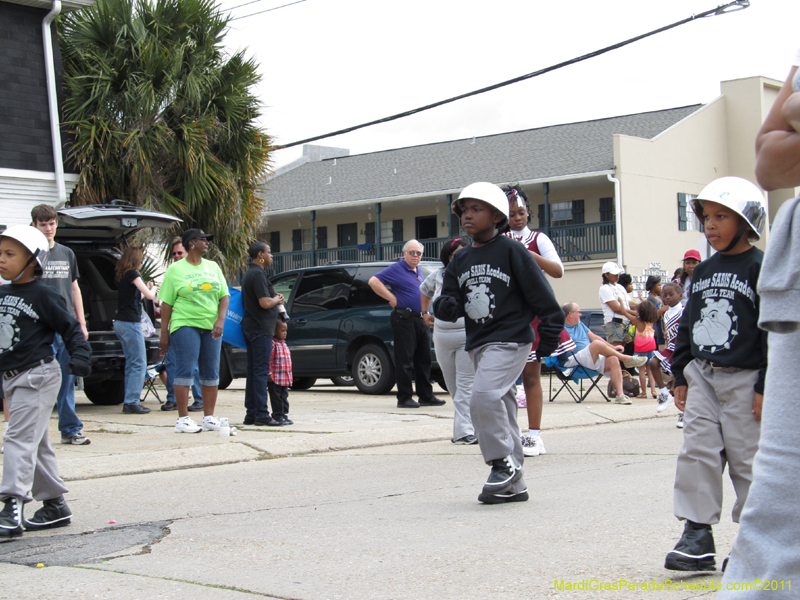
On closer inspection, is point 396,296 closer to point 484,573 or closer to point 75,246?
point 75,246

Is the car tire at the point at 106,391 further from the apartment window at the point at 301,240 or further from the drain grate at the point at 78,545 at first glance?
the apartment window at the point at 301,240

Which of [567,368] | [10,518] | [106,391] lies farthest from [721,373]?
[106,391]

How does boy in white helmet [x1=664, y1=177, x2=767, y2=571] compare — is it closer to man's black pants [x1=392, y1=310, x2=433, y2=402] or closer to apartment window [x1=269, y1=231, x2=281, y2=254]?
man's black pants [x1=392, y1=310, x2=433, y2=402]

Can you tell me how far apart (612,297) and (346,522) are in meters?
9.31

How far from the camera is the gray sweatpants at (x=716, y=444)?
3863 mm

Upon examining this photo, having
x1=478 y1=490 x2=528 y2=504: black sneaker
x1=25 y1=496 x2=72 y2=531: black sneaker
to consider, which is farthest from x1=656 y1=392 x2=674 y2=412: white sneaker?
x1=25 y1=496 x2=72 y2=531: black sneaker

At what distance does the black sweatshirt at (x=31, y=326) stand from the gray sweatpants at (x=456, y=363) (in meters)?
3.57

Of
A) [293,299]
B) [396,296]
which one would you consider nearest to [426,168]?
[293,299]

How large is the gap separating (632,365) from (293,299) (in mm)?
5096

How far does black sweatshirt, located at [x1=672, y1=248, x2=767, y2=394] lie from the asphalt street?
912 millimetres

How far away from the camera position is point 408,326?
38.2 feet

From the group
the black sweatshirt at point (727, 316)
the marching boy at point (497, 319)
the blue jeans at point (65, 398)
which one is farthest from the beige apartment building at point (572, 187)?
the black sweatshirt at point (727, 316)

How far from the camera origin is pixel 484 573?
12.9 ft

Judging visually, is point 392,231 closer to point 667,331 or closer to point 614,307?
point 614,307
